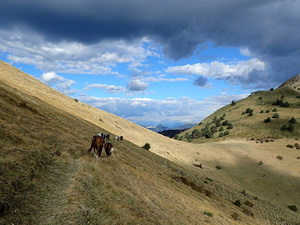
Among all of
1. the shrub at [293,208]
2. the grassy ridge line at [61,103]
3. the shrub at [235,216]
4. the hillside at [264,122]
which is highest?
the hillside at [264,122]

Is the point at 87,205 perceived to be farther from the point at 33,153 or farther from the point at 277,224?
the point at 277,224

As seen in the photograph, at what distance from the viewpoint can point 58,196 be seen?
7676 millimetres

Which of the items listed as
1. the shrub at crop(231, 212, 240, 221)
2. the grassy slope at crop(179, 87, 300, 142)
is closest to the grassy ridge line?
the shrub at crop(231, 212, 240, 221)

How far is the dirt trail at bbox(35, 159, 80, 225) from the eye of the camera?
6.36m

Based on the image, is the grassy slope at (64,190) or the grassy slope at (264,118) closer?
the grassy slope at (64,190)

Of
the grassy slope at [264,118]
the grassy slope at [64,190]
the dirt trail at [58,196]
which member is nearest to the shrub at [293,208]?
the grassy slope at [64,190]

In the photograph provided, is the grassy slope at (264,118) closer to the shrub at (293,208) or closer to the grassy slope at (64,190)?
the shrub at (293,208)

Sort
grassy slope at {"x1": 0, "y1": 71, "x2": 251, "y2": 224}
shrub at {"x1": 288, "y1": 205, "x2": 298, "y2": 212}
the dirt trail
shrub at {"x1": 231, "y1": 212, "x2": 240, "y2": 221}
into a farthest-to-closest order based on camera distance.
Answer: shrub at {"x1": 288, "y1": 205, "x2": 298, "y2": 212} → shrub at {"x1": 231, "y1": 212, "x2": 240, "y2": 221} → grassy slope at {"x1": 0, "y1": 71, "x2": 251, "y2": 224} → the dirt trail

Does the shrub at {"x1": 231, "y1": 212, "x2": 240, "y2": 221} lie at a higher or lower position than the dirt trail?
lower

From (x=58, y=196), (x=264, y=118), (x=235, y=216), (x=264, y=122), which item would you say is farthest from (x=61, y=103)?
(x=264, y=118)

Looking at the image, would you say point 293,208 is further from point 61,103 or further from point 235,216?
point 61,103

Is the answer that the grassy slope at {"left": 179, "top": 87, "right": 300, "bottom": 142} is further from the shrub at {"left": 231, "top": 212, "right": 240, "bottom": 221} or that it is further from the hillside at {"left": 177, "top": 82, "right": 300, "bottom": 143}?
the shrub at {"left": 231, "top": 212, "right": 240, "bottom": 221}

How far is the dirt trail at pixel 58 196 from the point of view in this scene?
6.36 metres

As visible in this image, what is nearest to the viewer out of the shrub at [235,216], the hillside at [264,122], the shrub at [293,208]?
the shrub at [235,216]
